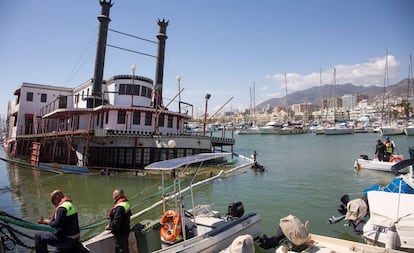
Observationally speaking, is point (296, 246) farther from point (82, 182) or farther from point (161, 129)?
point (161, 129)

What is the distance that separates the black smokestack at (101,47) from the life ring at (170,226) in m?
24.9

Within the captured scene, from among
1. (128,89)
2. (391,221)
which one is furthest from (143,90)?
(391,221)

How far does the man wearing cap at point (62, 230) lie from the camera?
17.9ft

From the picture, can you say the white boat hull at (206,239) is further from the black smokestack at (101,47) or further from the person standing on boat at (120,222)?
the black smokestack at (101,47)

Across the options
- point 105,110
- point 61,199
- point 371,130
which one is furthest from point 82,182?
point 371,130

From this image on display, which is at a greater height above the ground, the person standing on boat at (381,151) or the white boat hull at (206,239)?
the person standing on boat at (381,151)

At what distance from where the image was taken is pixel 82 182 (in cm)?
2148

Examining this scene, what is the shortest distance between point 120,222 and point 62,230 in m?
1.24

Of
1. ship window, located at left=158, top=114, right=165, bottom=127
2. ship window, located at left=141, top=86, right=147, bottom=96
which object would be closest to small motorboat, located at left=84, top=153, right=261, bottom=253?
ship window, located at left=158, top=114, right=165, bottom=127

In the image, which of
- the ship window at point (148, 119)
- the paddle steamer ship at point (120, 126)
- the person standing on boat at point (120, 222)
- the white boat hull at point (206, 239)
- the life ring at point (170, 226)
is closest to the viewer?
the person standing on boat at point (120, 222)

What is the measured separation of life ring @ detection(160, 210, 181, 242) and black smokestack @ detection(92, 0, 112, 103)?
24.9m

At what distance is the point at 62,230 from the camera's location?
5.52 m

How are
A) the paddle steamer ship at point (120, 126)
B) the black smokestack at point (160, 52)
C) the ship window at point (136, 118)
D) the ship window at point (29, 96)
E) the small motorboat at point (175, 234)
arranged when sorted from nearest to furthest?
the small motorboat at point (175, 234)
the paddle steamer ship at point (120, 126)
the ship window at point (136, 118)
the black smokestack at point (160, 52)
the ship window at point (29, 96)

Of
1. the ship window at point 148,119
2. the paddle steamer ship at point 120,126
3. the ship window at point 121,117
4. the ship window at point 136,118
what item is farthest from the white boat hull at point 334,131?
the ship window at point 121,117
